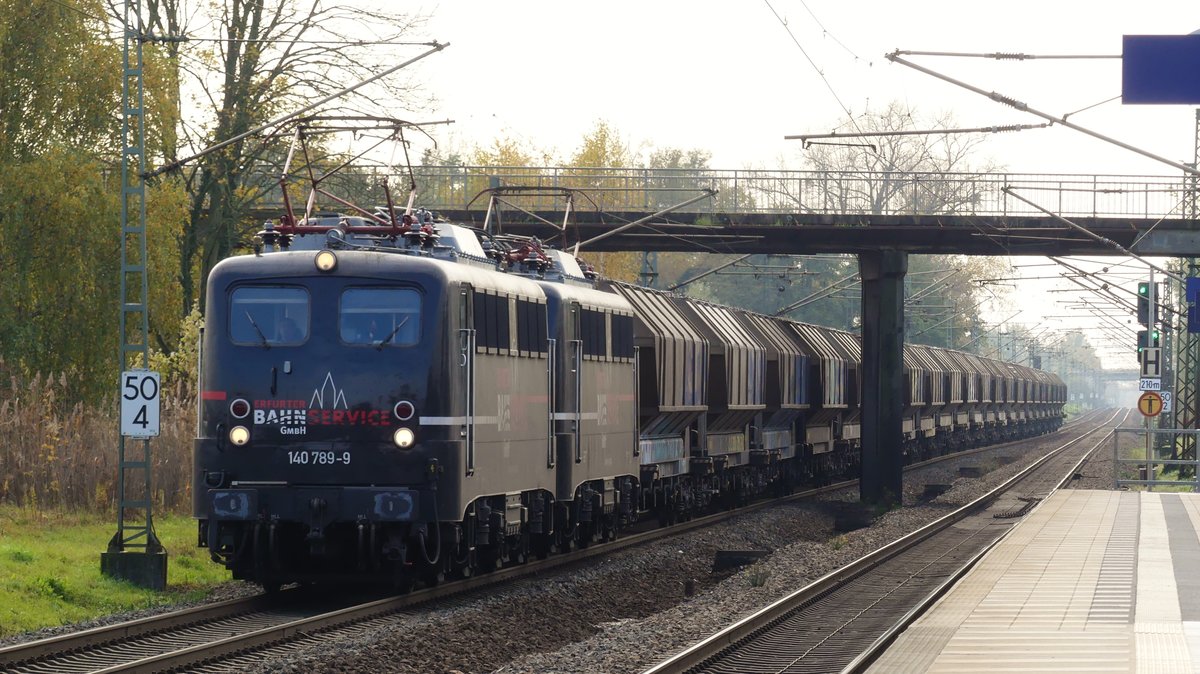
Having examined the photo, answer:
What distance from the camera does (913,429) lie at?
171ft

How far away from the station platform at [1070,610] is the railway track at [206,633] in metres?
4.95

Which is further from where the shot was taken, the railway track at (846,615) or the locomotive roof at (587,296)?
the locomotive roof at (587,296)

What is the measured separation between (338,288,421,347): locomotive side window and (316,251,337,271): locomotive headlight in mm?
278

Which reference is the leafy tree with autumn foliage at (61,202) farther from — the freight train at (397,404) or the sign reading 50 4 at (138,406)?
the sign reading 50 4 at (138,406)

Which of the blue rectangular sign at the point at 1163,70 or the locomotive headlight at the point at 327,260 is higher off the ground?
the blue rectangular sign at the point at 1163,70

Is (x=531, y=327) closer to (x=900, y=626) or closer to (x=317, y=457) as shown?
(x=317, y=457)

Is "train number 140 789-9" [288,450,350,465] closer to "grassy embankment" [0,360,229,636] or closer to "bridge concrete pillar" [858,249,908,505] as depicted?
"grassy embankment" [0,360,229,636]

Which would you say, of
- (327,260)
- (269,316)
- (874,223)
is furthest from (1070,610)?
(874,223)

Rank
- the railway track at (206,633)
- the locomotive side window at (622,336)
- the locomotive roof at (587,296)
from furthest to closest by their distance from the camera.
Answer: the locomotive side window at (622,336) < the locomotive roof at (587,296) < the railway track at (206,633)

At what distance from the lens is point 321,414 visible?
16.0 m

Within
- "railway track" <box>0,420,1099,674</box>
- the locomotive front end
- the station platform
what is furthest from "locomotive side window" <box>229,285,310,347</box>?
the station platform

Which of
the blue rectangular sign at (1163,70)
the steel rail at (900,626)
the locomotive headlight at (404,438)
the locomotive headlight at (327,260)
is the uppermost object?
the blue rectangular sign at (1163,70)

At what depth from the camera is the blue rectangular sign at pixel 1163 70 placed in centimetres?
1567

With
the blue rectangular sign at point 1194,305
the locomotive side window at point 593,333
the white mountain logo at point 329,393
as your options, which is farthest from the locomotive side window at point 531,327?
the blue rectangular sign at point 1194,305
